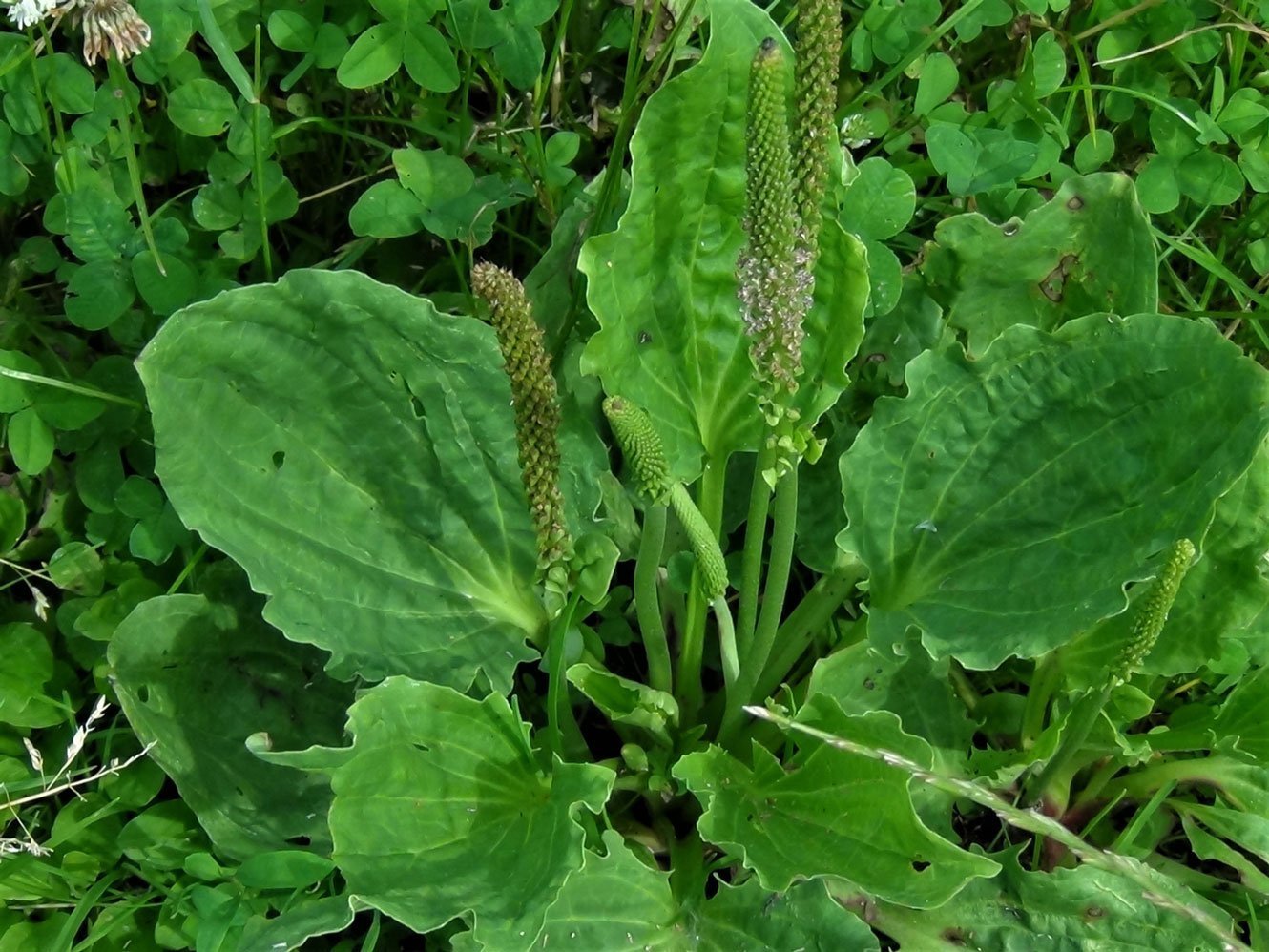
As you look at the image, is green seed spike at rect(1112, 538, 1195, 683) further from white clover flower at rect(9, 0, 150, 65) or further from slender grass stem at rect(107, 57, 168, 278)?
slender grass stem at rect(107, 57, 168, 278)

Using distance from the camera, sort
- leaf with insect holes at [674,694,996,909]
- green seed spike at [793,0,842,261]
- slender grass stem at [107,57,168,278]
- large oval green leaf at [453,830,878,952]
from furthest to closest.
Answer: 1. slender grass stem at [107,57,168,278]
2. large oval green leaf at [453,830,878,952]
3. leaf with insect holes at [674,694,996,909]
4. green seed spike at [793,0,842,261]

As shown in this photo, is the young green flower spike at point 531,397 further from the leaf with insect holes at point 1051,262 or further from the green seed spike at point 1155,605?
the leaf with insect holes at point 1051,262

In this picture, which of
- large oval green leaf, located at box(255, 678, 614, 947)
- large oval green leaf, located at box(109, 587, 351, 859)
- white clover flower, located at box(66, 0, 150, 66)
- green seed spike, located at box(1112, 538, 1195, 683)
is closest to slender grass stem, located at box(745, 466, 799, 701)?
large oval green leaf, located at box(255, 678, 614, 947)

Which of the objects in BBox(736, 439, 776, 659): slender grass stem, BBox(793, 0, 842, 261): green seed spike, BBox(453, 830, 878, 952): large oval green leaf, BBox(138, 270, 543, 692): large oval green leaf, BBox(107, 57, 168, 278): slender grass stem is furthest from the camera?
BBox(107, 57, 168, 278): slender grass stem

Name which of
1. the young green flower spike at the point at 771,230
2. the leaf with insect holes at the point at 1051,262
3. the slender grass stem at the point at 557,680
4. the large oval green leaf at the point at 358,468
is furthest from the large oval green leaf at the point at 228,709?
the leaf with insect holes at the point at 1051,262

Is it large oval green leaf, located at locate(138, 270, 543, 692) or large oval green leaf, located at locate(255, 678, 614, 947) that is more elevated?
large oval green leaf, located at locate(138, 270, 543, 692)

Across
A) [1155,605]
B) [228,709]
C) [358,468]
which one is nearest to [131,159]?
[358,468]
